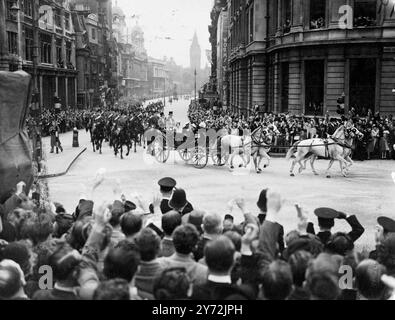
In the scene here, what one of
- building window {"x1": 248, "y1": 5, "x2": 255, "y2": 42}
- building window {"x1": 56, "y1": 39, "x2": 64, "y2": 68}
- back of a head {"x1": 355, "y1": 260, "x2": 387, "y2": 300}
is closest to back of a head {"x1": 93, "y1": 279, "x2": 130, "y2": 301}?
back of a head {"x1": 355, "y1": 260, "x2": 387, "y2": 300}

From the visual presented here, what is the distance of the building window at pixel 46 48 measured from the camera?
5404 centimetres

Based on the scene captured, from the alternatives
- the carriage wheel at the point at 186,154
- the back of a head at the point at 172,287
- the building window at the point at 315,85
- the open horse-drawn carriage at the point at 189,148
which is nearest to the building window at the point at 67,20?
the building window at the point at 315,85

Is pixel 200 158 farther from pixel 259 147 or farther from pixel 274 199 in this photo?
pixel 274 199

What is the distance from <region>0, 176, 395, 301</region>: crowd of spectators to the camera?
441cm

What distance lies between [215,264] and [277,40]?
3504cm

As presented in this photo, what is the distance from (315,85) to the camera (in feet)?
114

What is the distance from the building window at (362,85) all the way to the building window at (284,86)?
479 centimetres

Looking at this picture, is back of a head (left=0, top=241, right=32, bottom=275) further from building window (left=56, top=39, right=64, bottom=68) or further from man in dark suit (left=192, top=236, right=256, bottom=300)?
building window (left=56, top=39, right=64, bottom=68)

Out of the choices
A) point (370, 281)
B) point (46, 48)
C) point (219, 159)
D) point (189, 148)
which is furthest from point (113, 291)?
point (46, 48)

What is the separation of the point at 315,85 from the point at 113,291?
32.3 m

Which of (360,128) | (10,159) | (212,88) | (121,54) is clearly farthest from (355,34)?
(121,54)

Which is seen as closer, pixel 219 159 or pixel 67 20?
pixel 219 159
